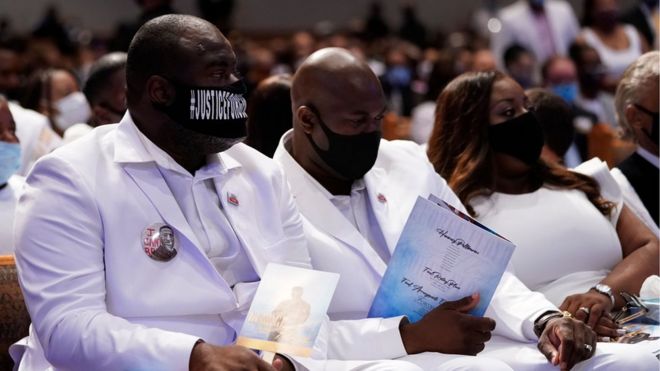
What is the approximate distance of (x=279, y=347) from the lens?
2.73 metres

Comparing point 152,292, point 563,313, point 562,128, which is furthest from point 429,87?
point 152,292

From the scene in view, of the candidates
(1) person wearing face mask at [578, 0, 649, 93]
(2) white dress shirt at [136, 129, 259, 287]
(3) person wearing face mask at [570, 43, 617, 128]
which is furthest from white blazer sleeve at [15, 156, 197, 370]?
(1) person wearing face mask at [578, 0, 649, 93]

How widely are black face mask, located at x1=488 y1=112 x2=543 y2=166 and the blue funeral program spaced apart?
1071mm

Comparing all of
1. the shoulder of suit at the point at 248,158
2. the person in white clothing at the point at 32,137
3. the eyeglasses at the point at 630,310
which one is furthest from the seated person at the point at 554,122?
the person in white clothing at the point at 32,137

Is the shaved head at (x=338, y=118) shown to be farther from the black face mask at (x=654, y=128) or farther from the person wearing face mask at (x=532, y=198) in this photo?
the black face mask at (x=654, y=128)

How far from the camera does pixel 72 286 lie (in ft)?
9.13

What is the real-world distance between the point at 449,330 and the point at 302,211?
0.70 m

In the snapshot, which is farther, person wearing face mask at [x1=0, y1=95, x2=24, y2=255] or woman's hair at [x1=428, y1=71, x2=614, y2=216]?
woman's hair at [x1=428, y1=71, x2=614, y2=216]

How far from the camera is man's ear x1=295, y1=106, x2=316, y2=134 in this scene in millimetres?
3672

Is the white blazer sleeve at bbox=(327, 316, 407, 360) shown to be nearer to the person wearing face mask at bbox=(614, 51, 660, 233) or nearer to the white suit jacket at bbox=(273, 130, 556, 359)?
the white suit jacket at bbox=(273, 130, 556, 359)

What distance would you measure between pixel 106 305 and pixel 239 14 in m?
13.7

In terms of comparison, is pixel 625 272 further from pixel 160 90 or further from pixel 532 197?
pixel 160 90

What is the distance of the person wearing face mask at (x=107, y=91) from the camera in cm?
504

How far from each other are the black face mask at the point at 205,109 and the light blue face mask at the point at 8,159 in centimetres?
129
